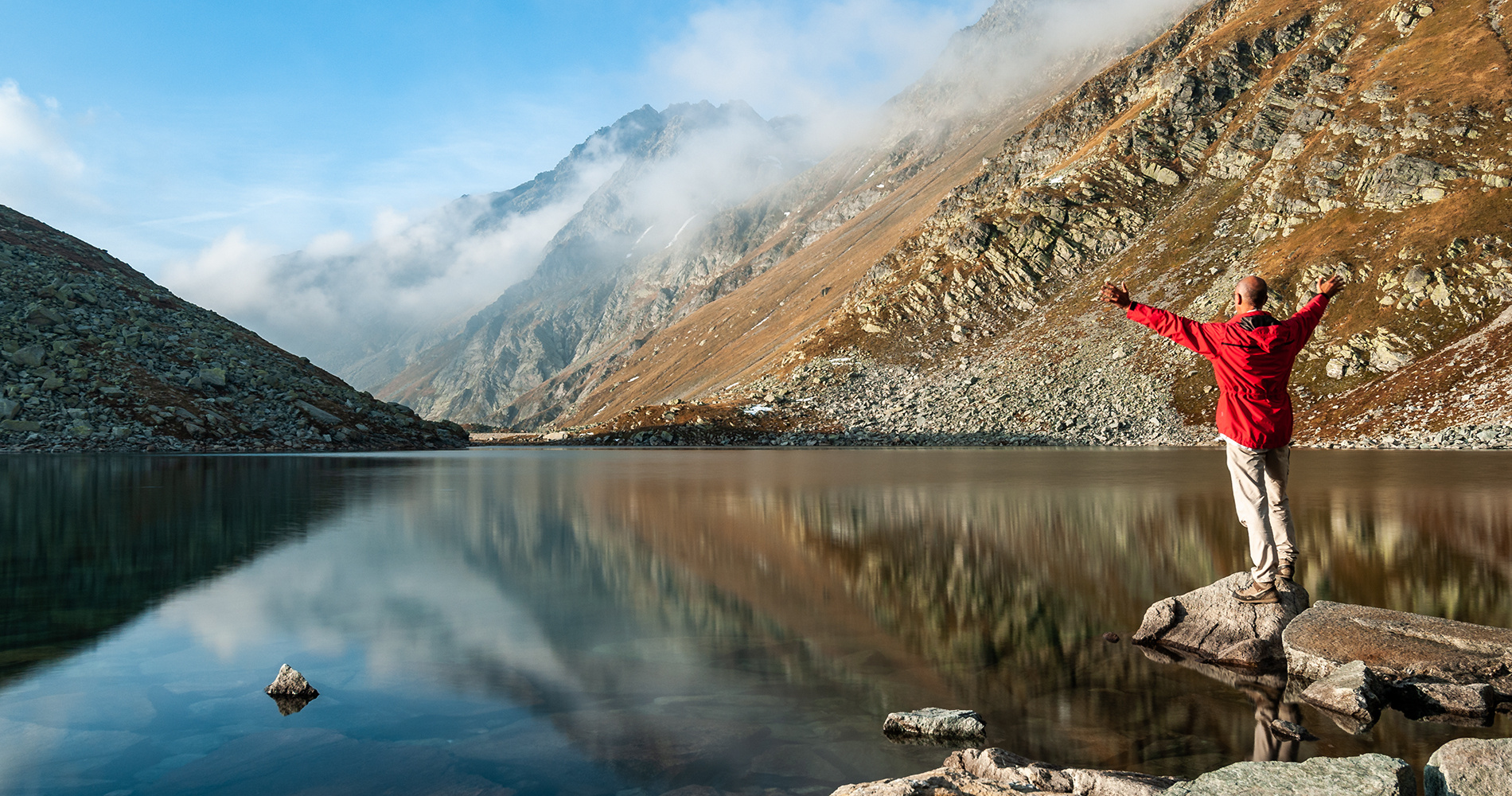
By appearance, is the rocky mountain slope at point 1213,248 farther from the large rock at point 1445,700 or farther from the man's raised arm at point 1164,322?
the large rock at point 1445,700

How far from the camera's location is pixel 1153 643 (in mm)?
10781

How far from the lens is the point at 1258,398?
34.8ft

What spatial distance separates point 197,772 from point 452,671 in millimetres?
3115

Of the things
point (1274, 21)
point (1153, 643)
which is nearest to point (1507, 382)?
point (1153, 643)

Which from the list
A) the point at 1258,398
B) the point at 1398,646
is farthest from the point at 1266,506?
the point at 1398,646

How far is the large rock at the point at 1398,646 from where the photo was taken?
8734 millimetres

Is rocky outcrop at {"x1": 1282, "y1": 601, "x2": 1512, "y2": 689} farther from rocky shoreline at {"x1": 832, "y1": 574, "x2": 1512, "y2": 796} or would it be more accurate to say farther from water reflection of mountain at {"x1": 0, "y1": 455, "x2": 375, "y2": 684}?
water reflection of mountain at {"x1": 0, "y1": 455, "x2": 375, "y2": 684}

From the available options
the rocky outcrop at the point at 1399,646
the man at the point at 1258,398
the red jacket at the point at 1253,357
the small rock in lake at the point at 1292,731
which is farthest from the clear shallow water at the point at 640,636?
the red jacket at the point at 1253,357

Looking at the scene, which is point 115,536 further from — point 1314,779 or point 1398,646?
point 1398,646

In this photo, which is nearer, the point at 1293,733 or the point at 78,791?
the point at 78,791

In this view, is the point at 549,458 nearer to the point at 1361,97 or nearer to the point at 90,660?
the point at 90,660

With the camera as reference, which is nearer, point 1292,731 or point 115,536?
point 1292,731

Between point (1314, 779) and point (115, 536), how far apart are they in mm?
25476

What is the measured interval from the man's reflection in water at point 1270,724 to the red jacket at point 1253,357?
11.4ft
